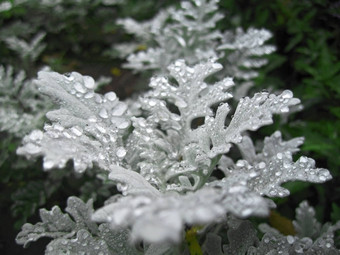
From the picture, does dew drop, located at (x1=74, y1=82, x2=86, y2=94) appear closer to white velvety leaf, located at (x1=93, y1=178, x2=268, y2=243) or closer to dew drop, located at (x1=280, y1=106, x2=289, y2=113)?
white velvety leaf, located at (x1=93, y1=178, x2=268, y2=243)

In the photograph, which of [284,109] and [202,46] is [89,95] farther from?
[202,46]

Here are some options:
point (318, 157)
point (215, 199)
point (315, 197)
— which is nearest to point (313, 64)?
point (318, 157)

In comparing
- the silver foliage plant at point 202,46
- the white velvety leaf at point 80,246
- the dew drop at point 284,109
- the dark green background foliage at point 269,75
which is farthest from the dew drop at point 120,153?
the silver foliage plant at point 202,46

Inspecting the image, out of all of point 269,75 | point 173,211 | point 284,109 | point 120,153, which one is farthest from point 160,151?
point 269,75

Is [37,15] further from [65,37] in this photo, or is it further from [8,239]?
[8,239]

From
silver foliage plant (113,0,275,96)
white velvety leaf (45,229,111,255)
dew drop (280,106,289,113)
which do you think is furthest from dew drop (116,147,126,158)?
silver foliage plant (113,0,275,96)
